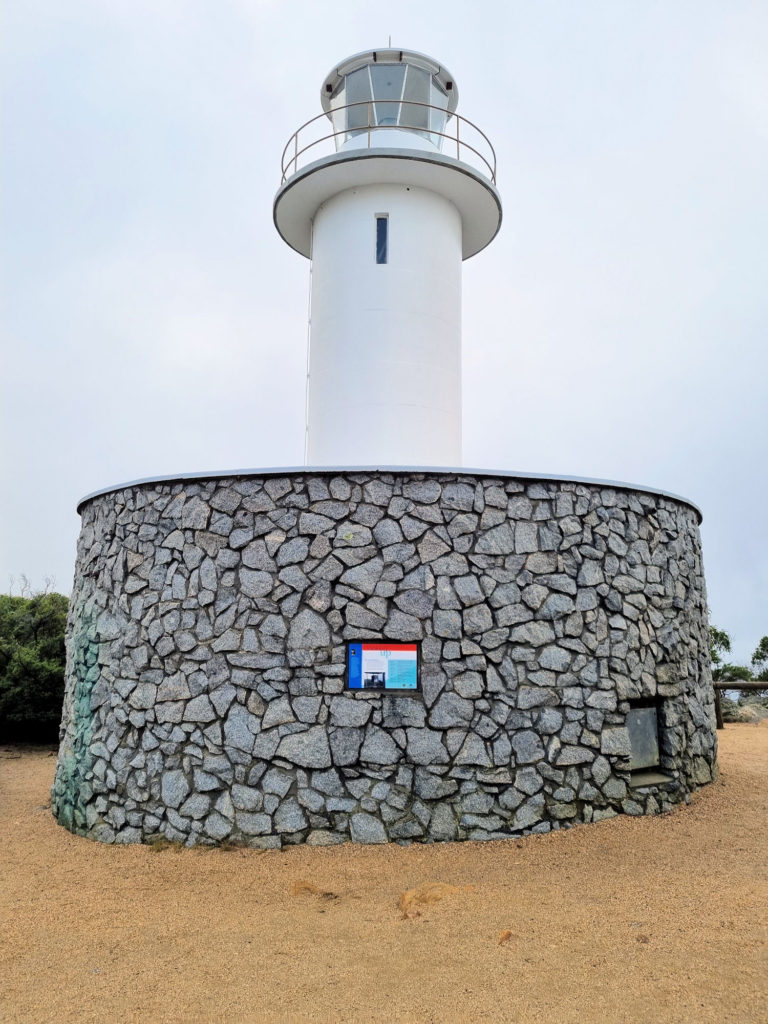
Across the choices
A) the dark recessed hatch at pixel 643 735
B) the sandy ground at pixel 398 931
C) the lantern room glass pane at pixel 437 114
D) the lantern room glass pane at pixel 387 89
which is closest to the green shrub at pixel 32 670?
the sandy ground at pixel 398 931

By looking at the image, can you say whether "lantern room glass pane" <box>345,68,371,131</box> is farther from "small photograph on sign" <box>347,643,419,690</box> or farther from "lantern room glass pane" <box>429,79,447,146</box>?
"small photograph on sign" <box>347,643,419,690</box>

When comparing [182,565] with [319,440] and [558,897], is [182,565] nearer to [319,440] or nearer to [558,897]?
[319,440]

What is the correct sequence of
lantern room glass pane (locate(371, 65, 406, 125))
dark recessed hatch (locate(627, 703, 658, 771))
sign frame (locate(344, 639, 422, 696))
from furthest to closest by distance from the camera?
1. lantern room glass pane (locate(371, 65, 406, 125))
2. dark recessed hatch (locate(627, 703, 658, 771))
3. sign frame (locate(344, 639, 422, 696))

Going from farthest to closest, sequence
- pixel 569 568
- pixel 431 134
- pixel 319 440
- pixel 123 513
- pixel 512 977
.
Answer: pixel 431 134 < pixel 319 440 < pixel 123 513 < pixel 569 568 < pixel 512 977

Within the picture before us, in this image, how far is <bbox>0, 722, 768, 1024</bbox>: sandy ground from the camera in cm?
412

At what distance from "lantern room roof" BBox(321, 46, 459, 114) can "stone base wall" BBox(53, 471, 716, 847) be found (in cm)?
692

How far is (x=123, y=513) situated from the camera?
808 centimetres

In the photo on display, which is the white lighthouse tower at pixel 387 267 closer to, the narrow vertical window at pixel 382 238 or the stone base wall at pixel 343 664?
the narrow vertical window at pixel 382 238

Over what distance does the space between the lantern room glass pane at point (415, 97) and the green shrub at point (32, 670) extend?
1090 cm

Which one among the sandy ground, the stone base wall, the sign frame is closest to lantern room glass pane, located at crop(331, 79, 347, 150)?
the stone base wall

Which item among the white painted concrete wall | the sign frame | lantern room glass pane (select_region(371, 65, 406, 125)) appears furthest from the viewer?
lantern room glass pane (select_region(371, 65, 406, 125))

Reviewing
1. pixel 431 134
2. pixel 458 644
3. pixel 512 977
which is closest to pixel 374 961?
pixel 512 977

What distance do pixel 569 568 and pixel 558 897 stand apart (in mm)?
3080

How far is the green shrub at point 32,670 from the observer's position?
13.3 meters
